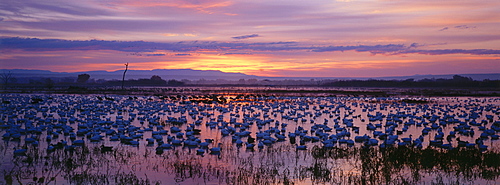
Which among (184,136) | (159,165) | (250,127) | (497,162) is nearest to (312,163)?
(159,165)

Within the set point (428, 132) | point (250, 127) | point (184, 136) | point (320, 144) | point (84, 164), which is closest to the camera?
point (84, 164)

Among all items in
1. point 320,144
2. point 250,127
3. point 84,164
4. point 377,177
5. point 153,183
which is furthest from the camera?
point 250,127

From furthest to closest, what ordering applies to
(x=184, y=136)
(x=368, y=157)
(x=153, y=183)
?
1. (x=184, y=136)
2. (x=368, y=157)
3. (x=153, y=183)

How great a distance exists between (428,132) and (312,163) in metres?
9.18

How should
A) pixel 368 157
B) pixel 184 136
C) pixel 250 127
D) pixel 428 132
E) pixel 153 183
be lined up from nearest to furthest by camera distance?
Result: pixel 153 183 → pixel 368 157 → pixel 184 136 → pixel 428 132 → pixel 250 127

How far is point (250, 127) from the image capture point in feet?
63.8

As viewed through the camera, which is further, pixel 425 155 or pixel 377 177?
pixel 425 155

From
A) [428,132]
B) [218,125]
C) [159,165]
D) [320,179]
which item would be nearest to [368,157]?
[320,179]

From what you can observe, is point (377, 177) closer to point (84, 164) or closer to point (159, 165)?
point (159, 165)

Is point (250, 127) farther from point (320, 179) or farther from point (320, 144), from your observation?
point (320, 179)

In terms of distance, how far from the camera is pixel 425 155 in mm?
12234

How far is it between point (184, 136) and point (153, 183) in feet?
22.2

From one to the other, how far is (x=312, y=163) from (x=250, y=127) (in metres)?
8.05

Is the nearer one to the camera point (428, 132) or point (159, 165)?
point (159, 165)
